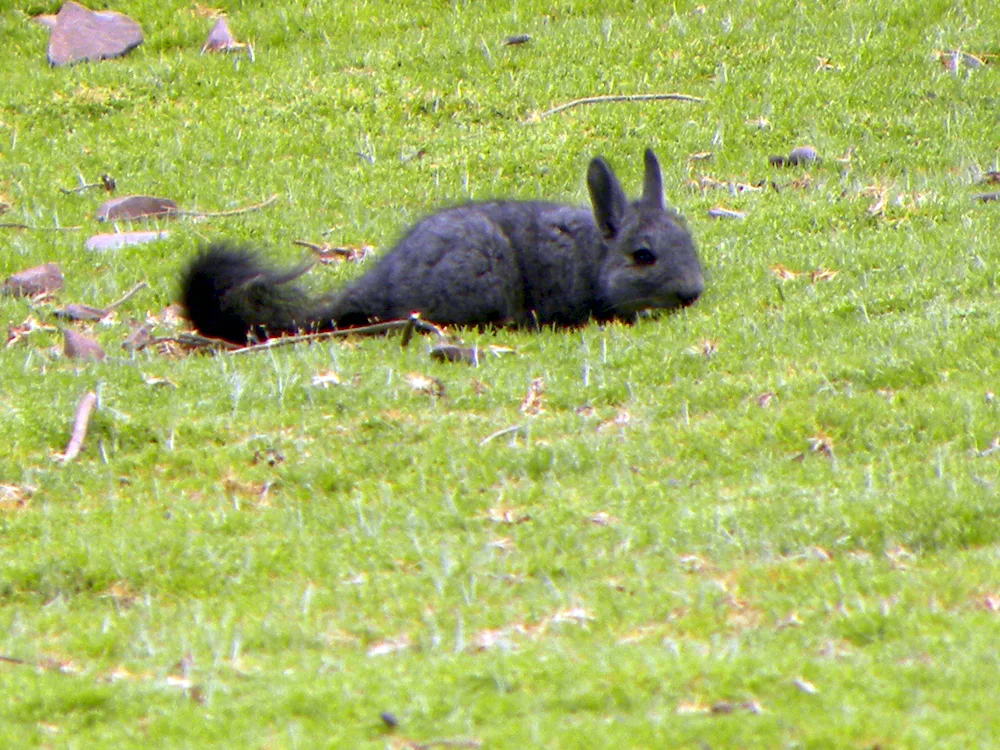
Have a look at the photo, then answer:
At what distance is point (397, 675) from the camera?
15.9ft

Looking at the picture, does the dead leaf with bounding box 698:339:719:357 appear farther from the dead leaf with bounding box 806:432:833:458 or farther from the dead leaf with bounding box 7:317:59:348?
the dead leaf with bounding box 7:317:59:348

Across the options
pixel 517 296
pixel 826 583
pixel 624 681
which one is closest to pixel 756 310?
pixel 517 296

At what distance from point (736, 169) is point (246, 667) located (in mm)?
9259

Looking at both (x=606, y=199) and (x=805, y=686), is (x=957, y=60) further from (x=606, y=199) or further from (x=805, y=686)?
(x=805, y=686)

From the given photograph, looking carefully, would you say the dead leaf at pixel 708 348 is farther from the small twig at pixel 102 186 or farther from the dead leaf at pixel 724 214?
the small twig at pixel 102 186

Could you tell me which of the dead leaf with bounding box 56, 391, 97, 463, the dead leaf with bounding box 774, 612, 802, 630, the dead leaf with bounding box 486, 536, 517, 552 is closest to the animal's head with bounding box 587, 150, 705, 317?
the dead leaf with bounding box 56, 391, 97, 463

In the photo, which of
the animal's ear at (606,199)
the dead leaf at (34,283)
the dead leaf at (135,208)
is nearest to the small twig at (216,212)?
the dead leaf at (135,208)

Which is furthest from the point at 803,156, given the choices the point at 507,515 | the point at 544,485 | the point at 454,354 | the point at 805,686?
the point at 805,686

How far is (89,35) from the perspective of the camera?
57.6 feet

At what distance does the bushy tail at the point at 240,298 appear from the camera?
9.08 m

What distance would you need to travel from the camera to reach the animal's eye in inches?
385

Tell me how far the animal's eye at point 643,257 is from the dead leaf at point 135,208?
15.3 feet

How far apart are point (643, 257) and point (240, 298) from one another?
98.1 inches

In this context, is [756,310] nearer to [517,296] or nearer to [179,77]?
[517,296]
